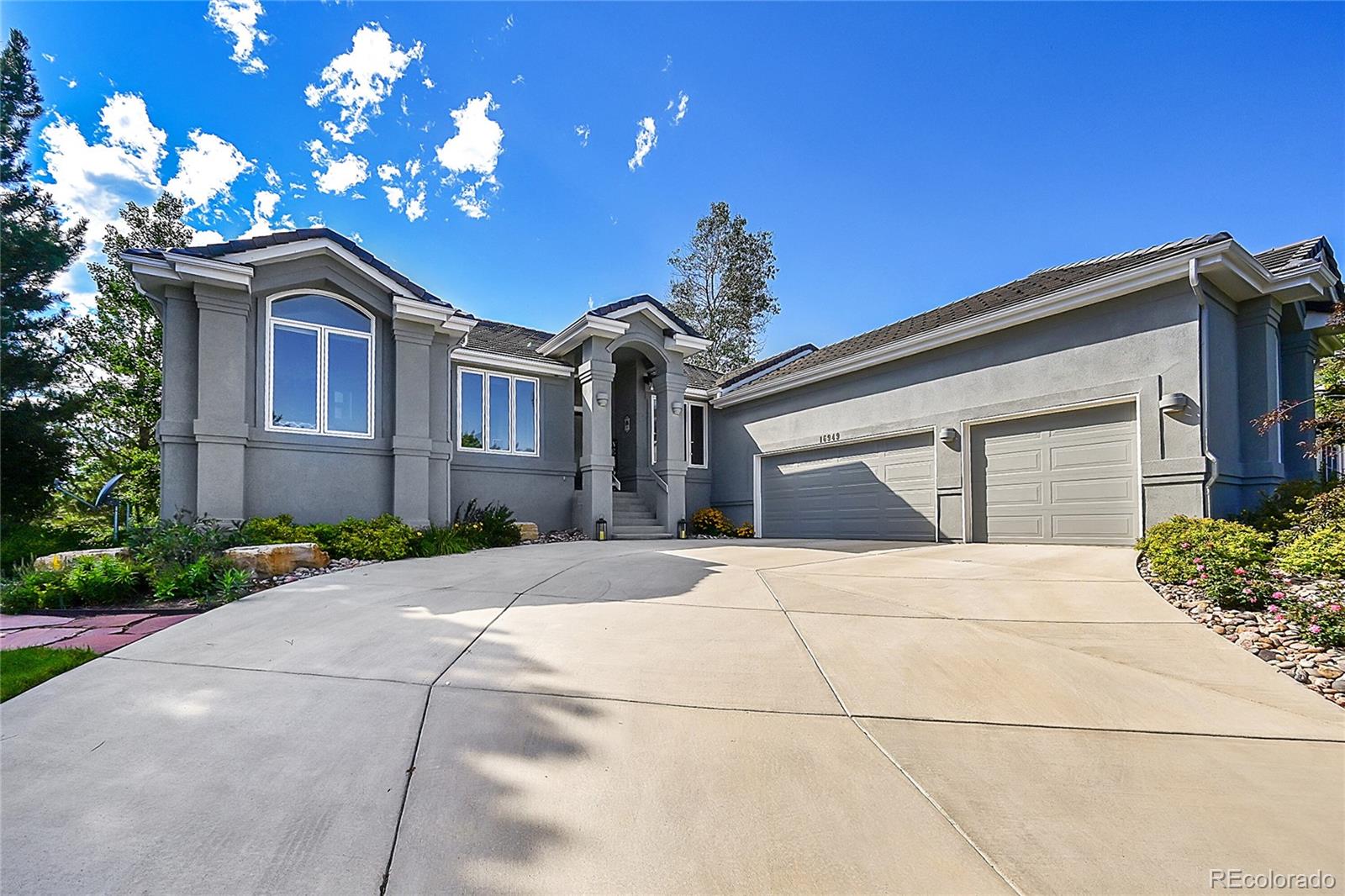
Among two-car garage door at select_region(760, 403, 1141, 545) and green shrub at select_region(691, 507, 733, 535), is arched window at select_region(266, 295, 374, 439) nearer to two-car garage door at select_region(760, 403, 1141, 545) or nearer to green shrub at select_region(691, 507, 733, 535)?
green shrub at select_region(691, 507, 733, 535)

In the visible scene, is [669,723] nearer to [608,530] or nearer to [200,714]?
[200,714]

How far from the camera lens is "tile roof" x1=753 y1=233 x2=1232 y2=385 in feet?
28.8

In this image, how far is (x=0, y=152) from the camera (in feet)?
44.0

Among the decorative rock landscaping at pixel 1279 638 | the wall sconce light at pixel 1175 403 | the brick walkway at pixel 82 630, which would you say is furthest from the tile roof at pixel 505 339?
the decorative rock landscaping at pixel 1279 638

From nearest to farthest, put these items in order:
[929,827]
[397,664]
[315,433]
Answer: [929,827] < [397,664] < [315,433]

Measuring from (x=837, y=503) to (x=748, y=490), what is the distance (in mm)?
2600

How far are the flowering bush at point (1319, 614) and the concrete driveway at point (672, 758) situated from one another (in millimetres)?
565

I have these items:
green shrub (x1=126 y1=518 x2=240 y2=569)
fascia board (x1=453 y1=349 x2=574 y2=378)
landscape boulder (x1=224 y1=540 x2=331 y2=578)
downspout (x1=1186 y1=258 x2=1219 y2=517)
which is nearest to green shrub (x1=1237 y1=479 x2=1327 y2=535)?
downspout (x1=1186 y1=258 x2=1219 y2=517)

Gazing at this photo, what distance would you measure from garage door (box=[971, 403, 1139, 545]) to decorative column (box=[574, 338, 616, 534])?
6.95 metres

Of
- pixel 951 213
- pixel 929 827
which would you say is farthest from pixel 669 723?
pixel 951 213

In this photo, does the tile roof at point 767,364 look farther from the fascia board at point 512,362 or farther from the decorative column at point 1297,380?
the decorative column at point 1297,380

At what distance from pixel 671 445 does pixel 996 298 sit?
23.0ft

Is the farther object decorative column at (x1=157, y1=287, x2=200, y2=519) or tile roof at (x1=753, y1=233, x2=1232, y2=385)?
tile roof at (x1=753, y1=233, x2=1232, y2=385)

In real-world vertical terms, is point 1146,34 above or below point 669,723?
above
